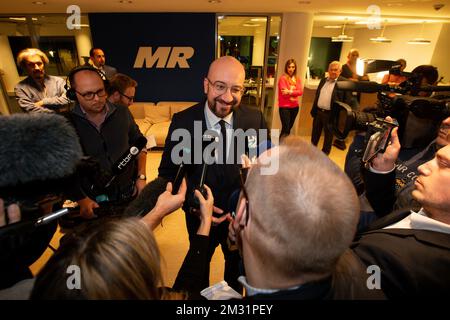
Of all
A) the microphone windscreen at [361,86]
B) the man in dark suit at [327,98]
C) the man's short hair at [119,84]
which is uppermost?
the microphone windscreen at [361,86]

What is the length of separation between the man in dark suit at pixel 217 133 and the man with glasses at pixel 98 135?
0.26 metres

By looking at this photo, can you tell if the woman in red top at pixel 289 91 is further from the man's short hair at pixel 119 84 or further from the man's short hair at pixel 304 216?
the man's short hair at pixel 304 216

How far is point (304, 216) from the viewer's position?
1.89ft

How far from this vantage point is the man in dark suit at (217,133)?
144 cm

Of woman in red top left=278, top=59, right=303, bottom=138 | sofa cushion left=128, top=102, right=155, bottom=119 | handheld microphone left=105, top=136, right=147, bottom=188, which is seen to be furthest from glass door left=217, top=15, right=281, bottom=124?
handheld microphone left=105, top=136, right=147, bottom=188

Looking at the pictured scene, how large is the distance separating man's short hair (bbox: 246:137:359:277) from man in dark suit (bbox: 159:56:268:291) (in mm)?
800

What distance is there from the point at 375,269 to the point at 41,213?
107 cm

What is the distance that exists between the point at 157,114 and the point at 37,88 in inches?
108

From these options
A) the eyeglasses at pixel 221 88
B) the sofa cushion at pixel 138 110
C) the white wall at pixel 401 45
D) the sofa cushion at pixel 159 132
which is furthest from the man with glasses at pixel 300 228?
the white wall at pixel 401 45

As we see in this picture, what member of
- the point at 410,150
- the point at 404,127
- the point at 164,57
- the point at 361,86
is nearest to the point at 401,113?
the point at 404,127

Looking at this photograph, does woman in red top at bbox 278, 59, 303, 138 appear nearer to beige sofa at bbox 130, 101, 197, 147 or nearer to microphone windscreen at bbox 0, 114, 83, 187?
beige sofa at bbox 130, 101, 197, 147

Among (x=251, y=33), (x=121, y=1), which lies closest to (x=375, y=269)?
(x=121, y=1)

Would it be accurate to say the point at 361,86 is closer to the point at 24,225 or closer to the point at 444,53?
the point at 24,225
